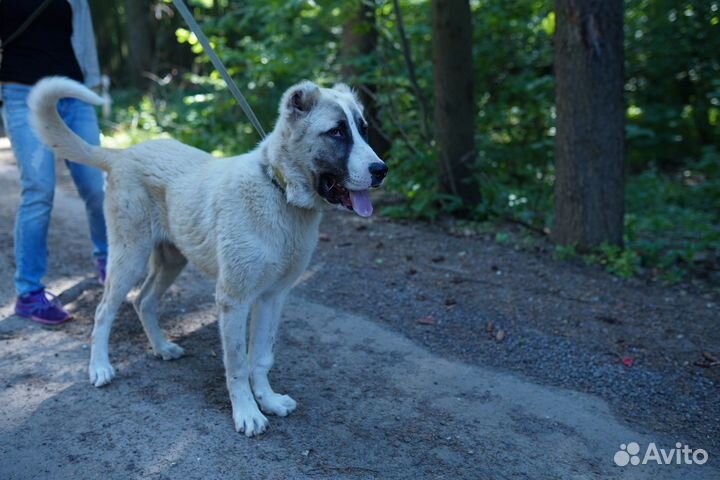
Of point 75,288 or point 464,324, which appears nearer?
point 464,324

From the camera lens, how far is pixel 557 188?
622 centimetres

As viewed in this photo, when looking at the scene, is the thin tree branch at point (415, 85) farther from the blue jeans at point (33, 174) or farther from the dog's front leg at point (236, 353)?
the dog's front leg at point (236, 353)

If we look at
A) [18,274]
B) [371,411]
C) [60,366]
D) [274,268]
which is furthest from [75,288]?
[371,411]

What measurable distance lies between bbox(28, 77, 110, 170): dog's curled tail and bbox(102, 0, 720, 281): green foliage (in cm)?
393

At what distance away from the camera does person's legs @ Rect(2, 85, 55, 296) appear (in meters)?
4.34

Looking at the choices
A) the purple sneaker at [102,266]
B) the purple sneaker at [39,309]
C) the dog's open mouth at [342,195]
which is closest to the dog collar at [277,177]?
the dog's open mouth at [342,195]

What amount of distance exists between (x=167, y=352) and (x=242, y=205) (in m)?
1.34

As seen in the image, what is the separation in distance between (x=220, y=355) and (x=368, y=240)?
9.33ft

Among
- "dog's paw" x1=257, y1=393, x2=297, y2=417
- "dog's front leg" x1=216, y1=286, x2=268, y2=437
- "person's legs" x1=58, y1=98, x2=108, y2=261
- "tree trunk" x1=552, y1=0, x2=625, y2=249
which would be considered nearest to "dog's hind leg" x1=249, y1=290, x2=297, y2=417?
"dog's paw" x1=257, y1=393, x2=297, y2=417

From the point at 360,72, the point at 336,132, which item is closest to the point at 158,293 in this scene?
the point at 336,132

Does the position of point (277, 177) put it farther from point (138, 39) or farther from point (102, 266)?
point (138, 39)

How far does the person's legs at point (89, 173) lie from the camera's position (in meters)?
4.62

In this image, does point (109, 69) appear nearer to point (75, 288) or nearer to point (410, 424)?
point (75, 288)

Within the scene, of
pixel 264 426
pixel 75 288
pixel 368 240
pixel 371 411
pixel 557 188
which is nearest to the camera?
pixel 264 426
